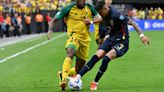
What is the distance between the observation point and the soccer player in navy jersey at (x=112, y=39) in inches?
434

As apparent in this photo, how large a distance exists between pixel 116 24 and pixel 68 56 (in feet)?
3.89

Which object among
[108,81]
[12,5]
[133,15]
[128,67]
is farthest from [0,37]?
[108,81]

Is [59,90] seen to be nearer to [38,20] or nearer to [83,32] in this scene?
[83,32]

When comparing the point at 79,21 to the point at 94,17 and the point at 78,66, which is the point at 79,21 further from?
the point at 78,66

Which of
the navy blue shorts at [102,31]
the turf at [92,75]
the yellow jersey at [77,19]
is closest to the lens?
the yellow jersey at [77,19]

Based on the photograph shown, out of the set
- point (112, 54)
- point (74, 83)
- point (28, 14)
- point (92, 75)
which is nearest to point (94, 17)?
point (112, 54)

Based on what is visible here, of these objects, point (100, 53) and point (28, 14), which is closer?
point (100, 53)

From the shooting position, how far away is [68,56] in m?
11.3

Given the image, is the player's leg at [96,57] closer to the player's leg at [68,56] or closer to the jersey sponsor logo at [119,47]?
the jersey sponsor logo at [119,47]

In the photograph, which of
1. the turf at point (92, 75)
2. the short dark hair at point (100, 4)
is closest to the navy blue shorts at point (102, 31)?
the turf at point (92, 75)

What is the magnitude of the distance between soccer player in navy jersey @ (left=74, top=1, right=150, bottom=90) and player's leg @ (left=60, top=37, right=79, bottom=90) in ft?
0.88

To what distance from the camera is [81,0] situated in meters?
11.6

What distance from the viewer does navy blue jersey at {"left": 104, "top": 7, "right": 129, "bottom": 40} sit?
36.3ft

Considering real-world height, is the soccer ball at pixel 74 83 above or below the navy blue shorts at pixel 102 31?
below
